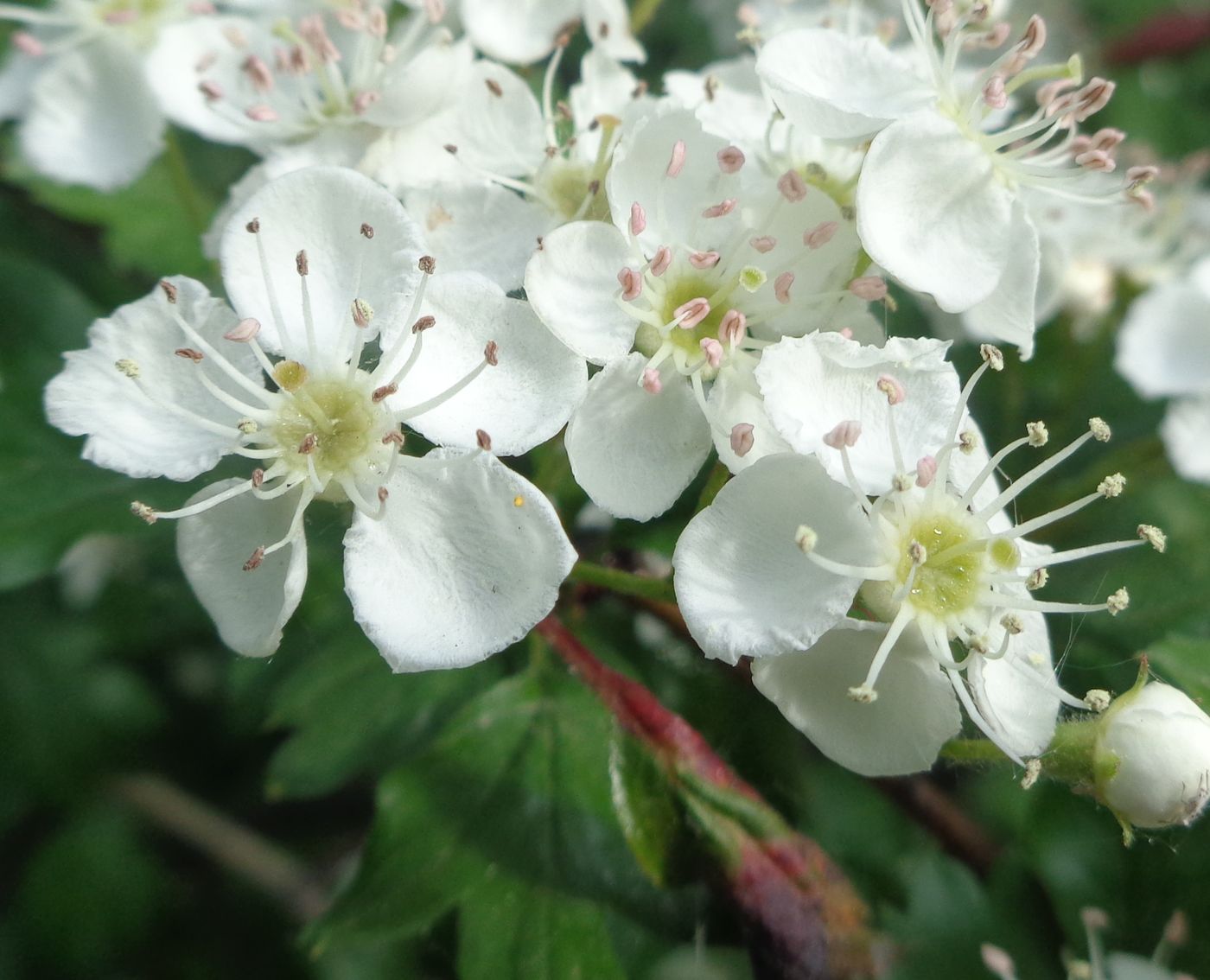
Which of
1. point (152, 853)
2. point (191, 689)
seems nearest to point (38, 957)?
point (152, 853)

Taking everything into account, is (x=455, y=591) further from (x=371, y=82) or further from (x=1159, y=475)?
(x=1159, y=475)

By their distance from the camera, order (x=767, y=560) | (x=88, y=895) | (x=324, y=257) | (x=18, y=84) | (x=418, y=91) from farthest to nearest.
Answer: (x=88, y=895)
(x=18, y=84)
(x=418, y=91)
(x=324, y=257)
(x=767, y=560)

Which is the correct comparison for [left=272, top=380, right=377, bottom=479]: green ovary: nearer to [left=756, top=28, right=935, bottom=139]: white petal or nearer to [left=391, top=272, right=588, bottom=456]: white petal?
[left=391, top=272, right=588, bottom=456]: white petal

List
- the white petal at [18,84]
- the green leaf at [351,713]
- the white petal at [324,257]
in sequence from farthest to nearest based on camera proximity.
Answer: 1. the white petal at [18,84]
2. the green leaf at [351,713]
3. the white petal at [324,257]

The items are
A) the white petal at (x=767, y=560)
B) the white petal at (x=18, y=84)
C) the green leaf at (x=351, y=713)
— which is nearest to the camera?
the white petal at (x=767, y=560)

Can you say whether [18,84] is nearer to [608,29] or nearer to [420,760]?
[608,29]

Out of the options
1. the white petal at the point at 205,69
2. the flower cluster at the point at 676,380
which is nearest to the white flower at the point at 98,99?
the white petal at the point at 205,69

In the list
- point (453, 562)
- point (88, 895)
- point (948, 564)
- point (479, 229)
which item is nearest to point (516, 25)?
point (479, 229)

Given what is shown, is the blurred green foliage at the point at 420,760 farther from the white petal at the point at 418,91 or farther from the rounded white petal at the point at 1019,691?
the white petal at the point at 418,91
